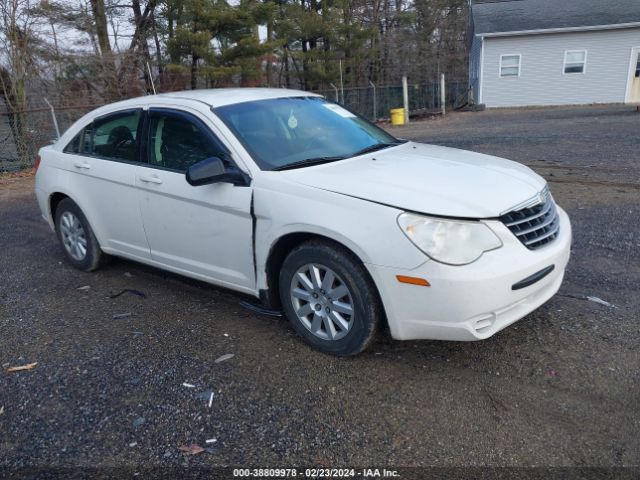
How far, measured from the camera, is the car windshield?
3.68 meters

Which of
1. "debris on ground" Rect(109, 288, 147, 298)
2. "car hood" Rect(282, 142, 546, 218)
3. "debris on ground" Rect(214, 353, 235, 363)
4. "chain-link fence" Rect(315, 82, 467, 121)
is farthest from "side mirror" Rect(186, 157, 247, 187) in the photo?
"chain-link fence" Rect(315, 82, 467, 121)

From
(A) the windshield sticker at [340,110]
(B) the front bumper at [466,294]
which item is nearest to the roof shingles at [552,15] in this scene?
(A) the windshield sticker at [340,110]

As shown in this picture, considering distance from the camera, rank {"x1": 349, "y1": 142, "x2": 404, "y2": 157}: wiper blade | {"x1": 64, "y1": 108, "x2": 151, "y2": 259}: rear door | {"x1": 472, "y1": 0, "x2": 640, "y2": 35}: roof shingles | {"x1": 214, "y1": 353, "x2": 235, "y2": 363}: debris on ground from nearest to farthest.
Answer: {"x1": 214, "y1": 353, "x2": 235, "y2": 363}: debris on ground
{"x1": 349, "y1": 142, "x2": 404, "y2": 157}: wiper blade
{"x1": 64, "y1": 108, "x2": 151, "y2": 259}: rear door
{"x1": 472, "y1": 0, "x2": 640, "y2": 35}: roof shingles

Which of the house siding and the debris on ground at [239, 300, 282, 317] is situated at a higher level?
the house siding

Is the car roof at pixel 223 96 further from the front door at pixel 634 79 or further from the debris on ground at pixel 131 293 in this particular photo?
the front door at pixel 634 79

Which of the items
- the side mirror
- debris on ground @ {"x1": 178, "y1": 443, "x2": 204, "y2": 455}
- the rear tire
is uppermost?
the side mirror

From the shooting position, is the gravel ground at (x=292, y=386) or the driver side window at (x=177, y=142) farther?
the driver side window at (x=177, y=142)

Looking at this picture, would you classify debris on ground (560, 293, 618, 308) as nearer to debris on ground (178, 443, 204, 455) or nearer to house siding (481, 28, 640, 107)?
debris on ground (178, 443, 204, 455)

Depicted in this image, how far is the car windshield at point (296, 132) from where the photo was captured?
368 cm

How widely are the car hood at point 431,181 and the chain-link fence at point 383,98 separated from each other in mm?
17493

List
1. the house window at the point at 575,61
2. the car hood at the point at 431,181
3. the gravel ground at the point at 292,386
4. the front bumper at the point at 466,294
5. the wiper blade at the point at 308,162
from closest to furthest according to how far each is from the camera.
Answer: the gravel ground at the point at 292,386, the front bumper at the point at 466,294, the car hood at the point at 431,181, the wiper blade at the point at 308,162, the house window at the point at 575,61

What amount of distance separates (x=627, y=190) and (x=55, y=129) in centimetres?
1271

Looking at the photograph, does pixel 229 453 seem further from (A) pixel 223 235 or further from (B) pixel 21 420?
(A) pixel 223 235

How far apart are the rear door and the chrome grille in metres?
2.87
